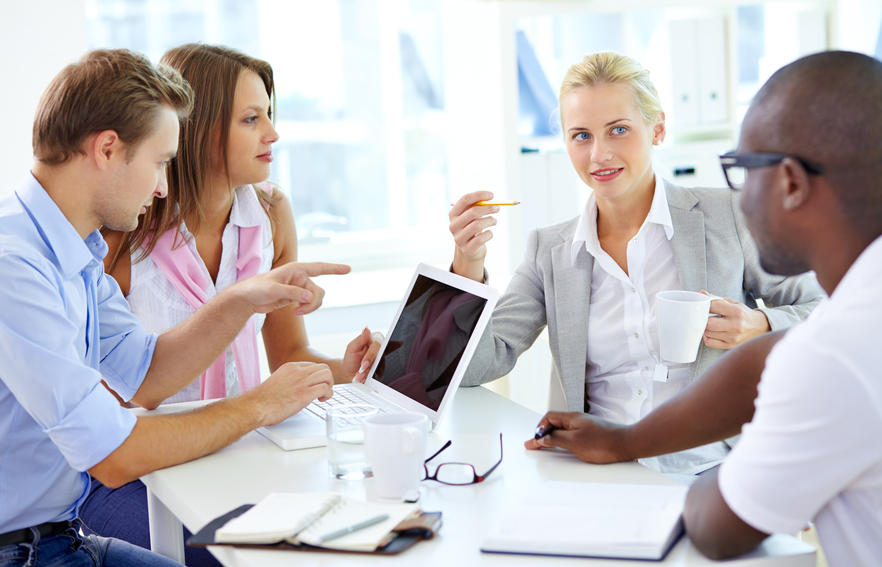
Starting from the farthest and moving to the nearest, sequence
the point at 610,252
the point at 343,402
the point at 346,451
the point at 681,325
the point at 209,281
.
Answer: the point at 209,281, the point at 610,252, the point at 343,402, the point at 681,325, the point at 346,451

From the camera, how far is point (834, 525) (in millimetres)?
801

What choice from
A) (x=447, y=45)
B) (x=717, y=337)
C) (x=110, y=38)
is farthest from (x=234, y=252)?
(x=447, y=45)

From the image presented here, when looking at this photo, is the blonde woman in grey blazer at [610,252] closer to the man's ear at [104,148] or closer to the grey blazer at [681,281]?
the grey blazer at [681,281]

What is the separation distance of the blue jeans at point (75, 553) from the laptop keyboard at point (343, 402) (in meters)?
0.36

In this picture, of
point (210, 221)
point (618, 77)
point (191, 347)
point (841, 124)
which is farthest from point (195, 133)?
point (841, 124)

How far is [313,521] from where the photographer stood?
0.92 metres

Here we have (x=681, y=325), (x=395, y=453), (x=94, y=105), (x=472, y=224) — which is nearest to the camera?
(x=395, y=453)

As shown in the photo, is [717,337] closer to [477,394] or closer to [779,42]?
[477,394]

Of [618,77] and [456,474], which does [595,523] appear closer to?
[456,474]

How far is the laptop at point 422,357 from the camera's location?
1.32m

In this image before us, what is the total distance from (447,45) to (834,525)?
9.08 feet

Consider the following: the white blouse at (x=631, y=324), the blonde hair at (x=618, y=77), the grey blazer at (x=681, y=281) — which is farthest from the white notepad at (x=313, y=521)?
the blonde hair at (x=618, y=77)

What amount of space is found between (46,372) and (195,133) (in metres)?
0.92

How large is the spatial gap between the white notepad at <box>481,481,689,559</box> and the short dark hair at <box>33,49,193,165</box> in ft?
2.83
